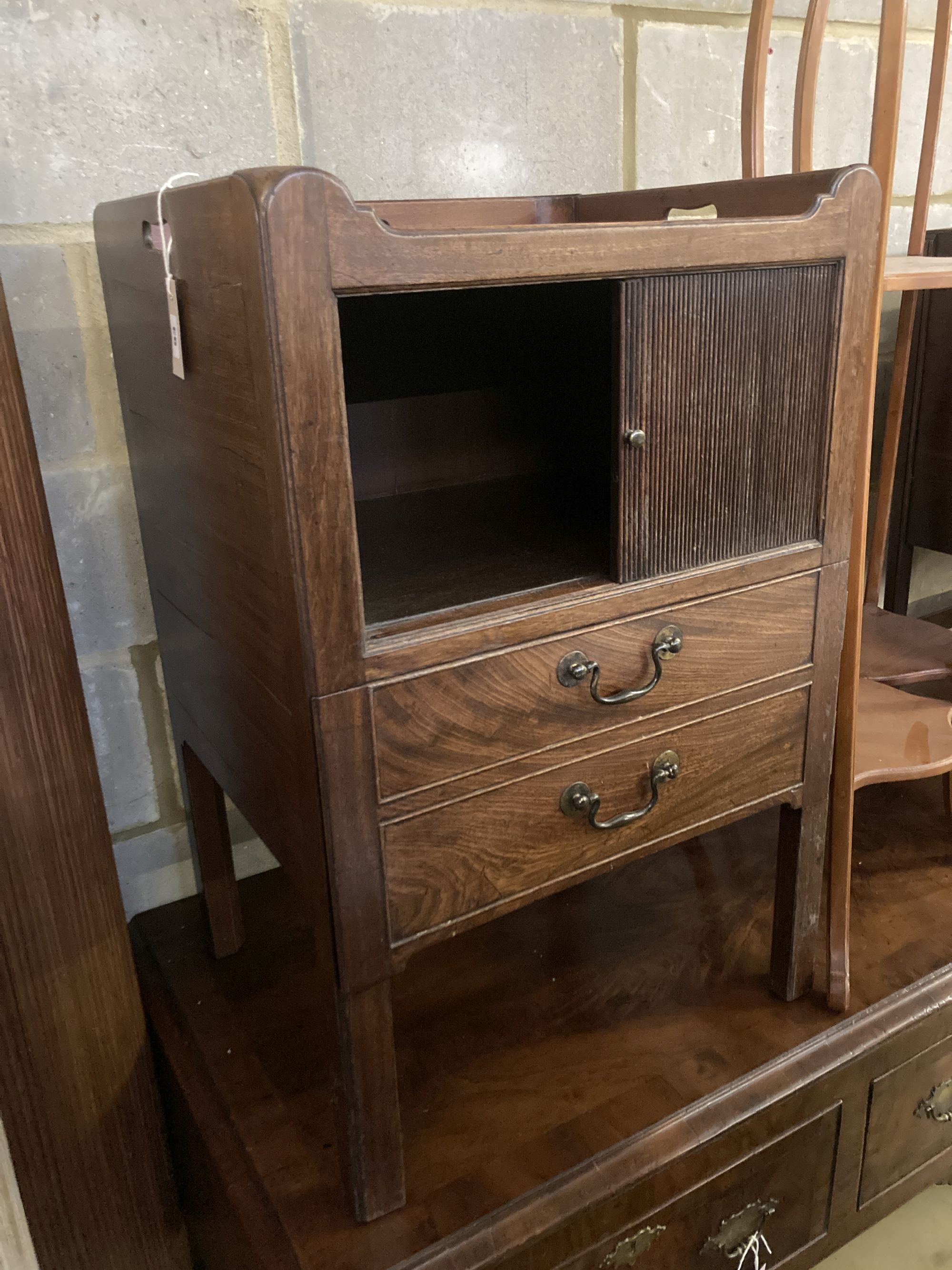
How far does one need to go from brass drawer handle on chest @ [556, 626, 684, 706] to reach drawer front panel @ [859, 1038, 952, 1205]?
0.53m

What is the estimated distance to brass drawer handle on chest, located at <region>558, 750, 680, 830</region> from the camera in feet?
2.69

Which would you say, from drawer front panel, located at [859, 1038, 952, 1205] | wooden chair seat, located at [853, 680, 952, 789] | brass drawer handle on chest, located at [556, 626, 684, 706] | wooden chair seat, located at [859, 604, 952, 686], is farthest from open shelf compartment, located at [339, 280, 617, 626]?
drawer front panel, located at [859, 1038, 952, 1205]

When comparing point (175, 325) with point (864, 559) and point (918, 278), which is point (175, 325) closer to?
point (918, 278)

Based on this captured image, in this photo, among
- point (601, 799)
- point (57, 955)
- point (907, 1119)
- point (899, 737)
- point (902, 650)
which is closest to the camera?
point (601, 799)

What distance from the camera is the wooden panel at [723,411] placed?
0.75 m

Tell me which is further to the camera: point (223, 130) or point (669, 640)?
point (223, 130)

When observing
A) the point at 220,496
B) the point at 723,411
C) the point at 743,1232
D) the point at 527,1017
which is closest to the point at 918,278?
the point at 723,411

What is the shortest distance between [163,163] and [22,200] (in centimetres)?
14

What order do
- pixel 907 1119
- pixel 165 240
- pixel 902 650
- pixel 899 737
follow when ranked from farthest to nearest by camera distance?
pixel 902 650 < pixel 899 737 < pixel 907 1119 < pixel 165 240

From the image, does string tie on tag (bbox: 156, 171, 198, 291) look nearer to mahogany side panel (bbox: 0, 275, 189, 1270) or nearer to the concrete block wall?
mahogany side panel (bbox: 0, 275, 189, 1270)

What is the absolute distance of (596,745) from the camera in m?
0.82

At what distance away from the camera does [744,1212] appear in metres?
0.97

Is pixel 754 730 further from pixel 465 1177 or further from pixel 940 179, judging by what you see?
pixel 940 179

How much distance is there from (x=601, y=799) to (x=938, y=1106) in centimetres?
62
